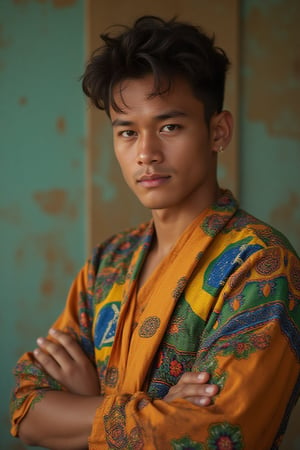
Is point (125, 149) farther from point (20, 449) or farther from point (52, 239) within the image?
point (20, 449)

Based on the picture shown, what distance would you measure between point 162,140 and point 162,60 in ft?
0.76

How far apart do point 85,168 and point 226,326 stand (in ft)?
4.73

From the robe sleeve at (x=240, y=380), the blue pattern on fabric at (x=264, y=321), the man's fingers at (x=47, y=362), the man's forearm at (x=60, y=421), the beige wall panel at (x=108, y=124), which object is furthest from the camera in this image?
the beige wall panel at (x=108, y=124)

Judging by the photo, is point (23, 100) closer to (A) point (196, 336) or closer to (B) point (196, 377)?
(A) point (196, 336)

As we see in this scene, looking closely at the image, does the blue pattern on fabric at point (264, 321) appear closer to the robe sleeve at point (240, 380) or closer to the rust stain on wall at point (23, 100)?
the robe sleeve at point (240, 380)

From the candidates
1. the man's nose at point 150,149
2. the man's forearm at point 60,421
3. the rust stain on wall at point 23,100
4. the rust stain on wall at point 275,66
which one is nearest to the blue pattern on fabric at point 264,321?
the man's forearm at point 60,421

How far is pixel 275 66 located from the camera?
8.27ft

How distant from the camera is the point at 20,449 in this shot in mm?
2656

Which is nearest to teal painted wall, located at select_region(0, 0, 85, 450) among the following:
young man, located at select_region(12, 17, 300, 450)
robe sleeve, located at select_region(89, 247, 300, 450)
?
young man, located at select_region(12, 17, 300, 450)

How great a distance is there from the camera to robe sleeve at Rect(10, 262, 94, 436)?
65.5 inches

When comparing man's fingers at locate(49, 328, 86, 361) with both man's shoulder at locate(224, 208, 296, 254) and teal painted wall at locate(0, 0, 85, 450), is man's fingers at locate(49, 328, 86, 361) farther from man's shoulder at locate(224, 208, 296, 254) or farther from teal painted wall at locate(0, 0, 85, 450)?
teal painted wall at locate(0, 0, 85, 450)

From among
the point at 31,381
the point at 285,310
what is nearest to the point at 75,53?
the point at 31,381

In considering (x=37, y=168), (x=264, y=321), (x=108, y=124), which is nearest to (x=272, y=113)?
(x=108, y=124)

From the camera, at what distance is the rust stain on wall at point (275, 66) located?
252cm
